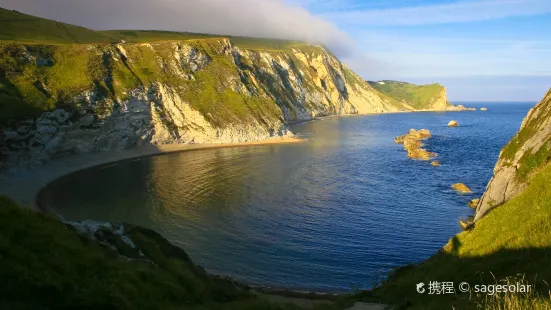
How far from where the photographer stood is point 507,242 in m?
17.6

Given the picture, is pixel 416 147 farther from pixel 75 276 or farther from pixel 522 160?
pixel 75 276

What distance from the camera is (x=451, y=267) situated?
773 inches

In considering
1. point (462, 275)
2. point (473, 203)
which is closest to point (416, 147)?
point (473, 203)

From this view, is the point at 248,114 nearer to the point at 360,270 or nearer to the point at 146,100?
the point at 146,100

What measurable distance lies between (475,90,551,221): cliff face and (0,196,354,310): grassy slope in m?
18.5

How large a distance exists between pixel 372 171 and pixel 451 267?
6657 centimetres

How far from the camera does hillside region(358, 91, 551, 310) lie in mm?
14477

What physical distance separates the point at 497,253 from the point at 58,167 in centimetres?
8933

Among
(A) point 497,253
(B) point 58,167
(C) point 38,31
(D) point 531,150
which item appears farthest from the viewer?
(C) point 38,31

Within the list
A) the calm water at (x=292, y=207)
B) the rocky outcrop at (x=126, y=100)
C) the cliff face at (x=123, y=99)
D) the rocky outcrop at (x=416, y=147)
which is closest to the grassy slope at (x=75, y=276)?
the calm water at (x=292, y=207)

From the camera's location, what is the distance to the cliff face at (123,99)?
86.1 m

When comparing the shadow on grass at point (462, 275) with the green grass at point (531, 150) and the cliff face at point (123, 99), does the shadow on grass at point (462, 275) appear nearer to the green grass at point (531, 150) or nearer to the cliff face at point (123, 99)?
the green grass at point (531, 150)

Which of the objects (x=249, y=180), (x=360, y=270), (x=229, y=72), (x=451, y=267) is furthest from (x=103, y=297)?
(x=229, y=72)

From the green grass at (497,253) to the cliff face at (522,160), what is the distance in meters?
3.48
